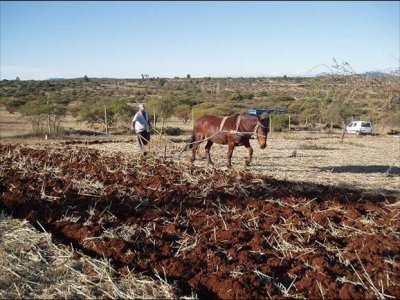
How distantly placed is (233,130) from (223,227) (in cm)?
618

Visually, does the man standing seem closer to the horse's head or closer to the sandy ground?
the sandy ground

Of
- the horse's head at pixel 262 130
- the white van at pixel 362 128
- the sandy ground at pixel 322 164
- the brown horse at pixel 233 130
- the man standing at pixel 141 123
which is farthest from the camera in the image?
the white van at pixel 362 128

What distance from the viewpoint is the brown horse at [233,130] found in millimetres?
12391

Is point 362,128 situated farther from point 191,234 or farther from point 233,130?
point 191,234

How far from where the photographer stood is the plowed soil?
5160 mm

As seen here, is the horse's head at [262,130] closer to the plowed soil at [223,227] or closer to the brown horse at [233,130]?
the brown horse at [233,130]

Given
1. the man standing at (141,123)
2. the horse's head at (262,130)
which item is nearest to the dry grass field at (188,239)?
Result: the horse's head at (262,130)

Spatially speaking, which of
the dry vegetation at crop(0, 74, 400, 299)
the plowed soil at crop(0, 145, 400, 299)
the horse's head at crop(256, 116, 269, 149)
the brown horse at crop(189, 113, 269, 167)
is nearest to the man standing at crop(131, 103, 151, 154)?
the brown horse at crop(189, 113, 269, 167)

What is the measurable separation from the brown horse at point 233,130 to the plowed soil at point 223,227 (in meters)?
2.16

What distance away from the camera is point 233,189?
9055mm

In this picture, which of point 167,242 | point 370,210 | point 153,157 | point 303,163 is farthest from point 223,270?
point 303,163

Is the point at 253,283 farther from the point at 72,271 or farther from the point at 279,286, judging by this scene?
the point at 72,271

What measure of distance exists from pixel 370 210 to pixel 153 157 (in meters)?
6.97

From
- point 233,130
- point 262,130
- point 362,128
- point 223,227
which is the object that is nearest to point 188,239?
point 223,227
